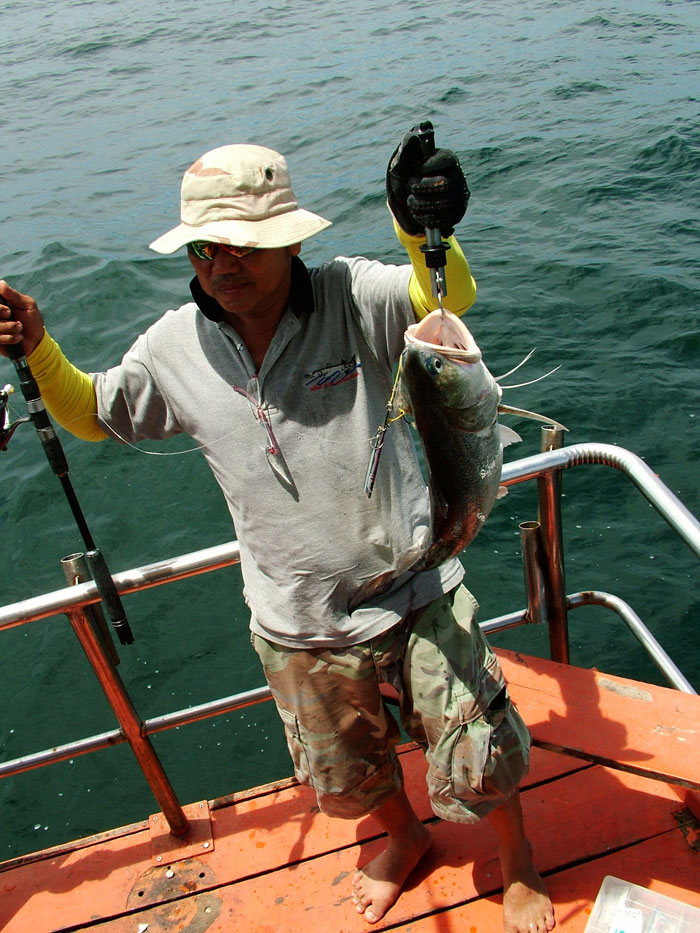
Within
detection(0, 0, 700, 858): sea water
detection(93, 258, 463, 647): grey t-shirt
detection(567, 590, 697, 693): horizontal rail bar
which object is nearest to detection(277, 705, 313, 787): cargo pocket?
detection(93, 258, 463, 647): grey t-shirt

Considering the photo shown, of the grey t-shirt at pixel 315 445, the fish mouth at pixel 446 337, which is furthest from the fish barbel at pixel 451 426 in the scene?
the grey t-shirt at pixel 315 445

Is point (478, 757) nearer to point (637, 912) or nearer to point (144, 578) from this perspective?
point (637, 912)

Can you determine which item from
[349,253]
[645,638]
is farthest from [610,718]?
[349,253]

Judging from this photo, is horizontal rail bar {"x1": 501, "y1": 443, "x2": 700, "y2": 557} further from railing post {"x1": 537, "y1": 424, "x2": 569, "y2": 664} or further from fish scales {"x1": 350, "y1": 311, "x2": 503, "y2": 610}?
fish scales {"x1": 350, "y1": 311, "x2": 503, "y2": 610}

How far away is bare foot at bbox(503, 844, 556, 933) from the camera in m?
2.68

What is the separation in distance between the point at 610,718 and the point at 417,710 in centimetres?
86

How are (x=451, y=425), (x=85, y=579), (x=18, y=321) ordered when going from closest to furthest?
1. (x=451, y=425)
2. (x=18, y=321)
3. (x=85, y=579)

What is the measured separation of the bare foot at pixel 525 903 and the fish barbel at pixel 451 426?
3.73 feet

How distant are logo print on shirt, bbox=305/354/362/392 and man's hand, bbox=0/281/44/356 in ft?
2.78

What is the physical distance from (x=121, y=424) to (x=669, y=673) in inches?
91.5

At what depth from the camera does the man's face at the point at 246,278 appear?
2.29 m

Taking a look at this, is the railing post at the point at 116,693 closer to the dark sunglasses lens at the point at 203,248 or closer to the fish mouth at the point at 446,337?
the dark sunglasses lens at the point at 203,248

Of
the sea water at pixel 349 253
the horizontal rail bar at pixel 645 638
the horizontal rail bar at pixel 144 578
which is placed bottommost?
the sea water at pixel 349 253

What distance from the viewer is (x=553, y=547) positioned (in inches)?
125
